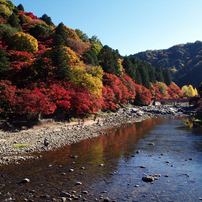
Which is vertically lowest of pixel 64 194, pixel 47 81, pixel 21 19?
pixel 64 194

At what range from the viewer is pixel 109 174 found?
13.8m

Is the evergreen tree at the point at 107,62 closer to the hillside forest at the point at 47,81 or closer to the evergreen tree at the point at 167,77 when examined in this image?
the hillside forest at the point at 47,81

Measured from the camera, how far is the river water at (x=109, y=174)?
10.8 meters

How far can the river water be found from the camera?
10.8m

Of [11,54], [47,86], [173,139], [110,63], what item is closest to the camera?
[173,139]

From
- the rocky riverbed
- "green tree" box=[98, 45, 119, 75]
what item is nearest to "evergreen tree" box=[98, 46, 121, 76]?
"green tree" box=[98, 45, 119, 75]


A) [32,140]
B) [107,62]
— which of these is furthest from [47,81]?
[107,62]

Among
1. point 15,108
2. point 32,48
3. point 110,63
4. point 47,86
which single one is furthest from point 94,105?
point 110,63

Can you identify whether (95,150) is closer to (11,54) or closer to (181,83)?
(11,54)

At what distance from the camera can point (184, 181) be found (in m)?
12.6

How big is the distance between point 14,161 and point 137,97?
7218cm

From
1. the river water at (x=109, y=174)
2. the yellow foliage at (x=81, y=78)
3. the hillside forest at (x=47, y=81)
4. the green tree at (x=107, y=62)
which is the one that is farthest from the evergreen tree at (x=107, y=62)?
the river water at (x=109, y=174)

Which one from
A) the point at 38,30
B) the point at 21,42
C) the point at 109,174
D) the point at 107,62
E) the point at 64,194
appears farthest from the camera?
the point at 38,30

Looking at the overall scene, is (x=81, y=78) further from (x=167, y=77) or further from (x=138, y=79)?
(x=167, y=77)
